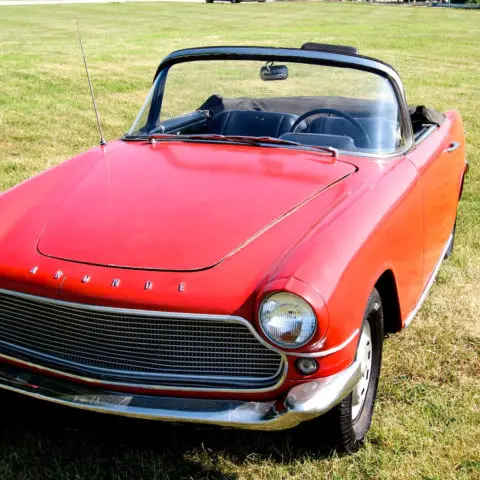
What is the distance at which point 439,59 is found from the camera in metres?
17.0

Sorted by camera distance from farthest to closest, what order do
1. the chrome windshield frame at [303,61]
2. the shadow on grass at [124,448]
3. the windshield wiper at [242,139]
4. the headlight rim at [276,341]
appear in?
the chrome windshield frame at [303,61]
the windshield wiper at [242,139]
the shadow on grass at [124,448]
the headlight rim at [276,341]

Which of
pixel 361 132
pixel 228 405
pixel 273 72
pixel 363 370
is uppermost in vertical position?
pixel 273 72

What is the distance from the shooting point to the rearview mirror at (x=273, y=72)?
3939mm

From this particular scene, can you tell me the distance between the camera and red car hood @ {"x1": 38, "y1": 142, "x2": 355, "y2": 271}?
2643mm

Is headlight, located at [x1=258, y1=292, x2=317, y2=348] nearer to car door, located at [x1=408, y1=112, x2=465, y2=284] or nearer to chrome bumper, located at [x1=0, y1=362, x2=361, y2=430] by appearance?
chrome bumper, located at [x1=0, y1=362, x2=361, y2=430]

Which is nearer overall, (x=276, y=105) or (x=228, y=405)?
(x=228, y=405)

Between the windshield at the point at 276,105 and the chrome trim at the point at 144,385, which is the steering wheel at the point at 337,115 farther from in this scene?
the chrome trim at the point at 144,385

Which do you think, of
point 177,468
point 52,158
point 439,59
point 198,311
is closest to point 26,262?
point 198,311

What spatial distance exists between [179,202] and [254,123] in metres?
1.02

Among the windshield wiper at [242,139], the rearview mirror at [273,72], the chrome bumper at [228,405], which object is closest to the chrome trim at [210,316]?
the chrome bumper at [228,405]

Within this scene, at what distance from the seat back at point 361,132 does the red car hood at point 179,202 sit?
0.26m

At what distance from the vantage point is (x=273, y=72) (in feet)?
13.0

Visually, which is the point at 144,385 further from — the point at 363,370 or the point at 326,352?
the point at 363,370

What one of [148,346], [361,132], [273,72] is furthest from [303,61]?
[148,346]
